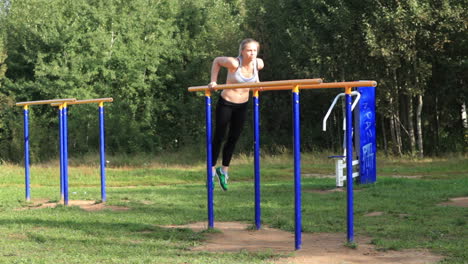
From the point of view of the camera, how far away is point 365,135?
12.8 meters

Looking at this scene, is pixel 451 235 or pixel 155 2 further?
pixel 155 2

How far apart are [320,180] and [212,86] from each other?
832cm

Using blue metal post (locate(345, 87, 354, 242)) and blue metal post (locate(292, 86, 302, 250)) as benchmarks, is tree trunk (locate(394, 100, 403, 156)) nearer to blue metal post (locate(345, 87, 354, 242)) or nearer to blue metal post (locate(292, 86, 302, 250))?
blue metal post (locate(345, 87, 354, 242))

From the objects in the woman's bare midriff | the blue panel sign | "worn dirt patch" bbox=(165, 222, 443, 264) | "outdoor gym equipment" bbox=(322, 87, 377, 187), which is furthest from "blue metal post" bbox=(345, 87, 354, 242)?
the blue panel sign

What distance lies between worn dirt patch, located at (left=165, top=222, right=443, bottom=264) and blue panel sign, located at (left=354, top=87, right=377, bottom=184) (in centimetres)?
532

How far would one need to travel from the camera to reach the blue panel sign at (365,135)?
41.6ft

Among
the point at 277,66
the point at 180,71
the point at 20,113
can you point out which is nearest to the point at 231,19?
the point at 180,71

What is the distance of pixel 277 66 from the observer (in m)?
26.8

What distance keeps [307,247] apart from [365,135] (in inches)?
268

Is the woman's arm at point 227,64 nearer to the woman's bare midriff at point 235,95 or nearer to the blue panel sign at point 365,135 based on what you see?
the woman's bare midriff at point 235,95

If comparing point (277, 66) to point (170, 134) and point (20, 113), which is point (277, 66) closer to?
point (170, 134)

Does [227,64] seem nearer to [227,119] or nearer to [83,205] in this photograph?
[227,119]

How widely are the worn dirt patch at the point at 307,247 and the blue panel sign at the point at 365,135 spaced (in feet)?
17.4

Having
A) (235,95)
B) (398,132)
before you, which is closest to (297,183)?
(235,95)
